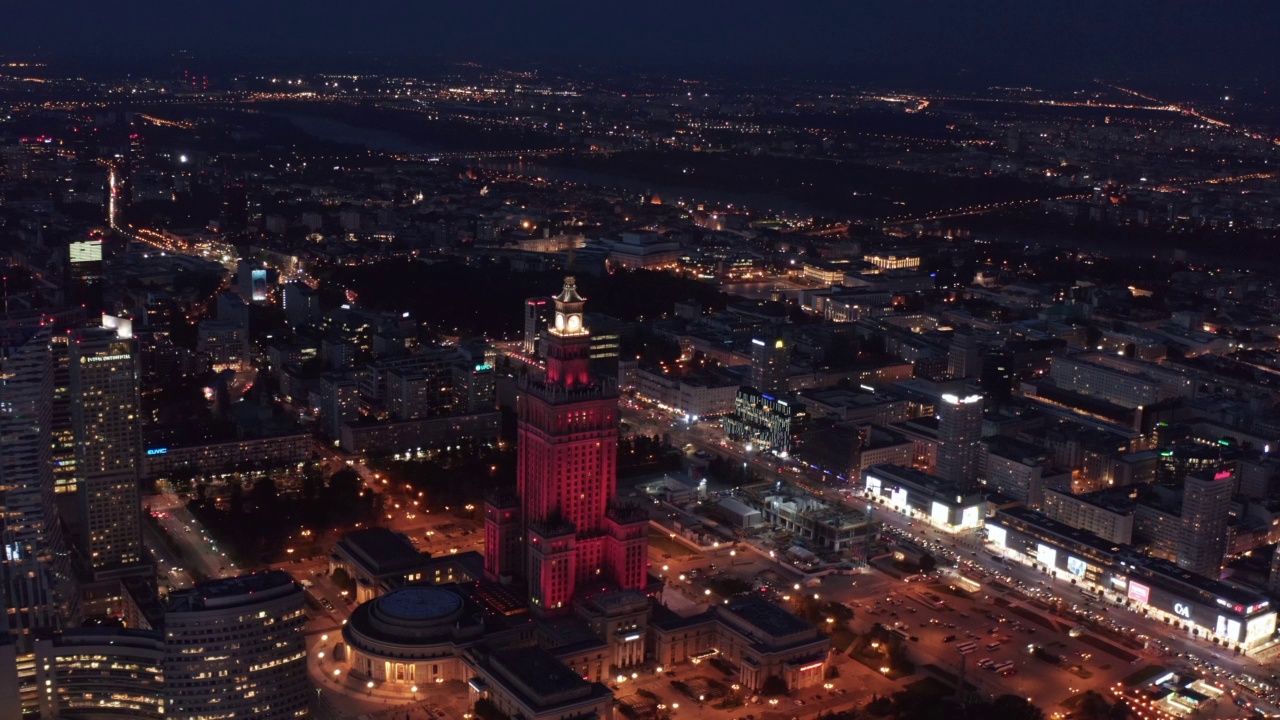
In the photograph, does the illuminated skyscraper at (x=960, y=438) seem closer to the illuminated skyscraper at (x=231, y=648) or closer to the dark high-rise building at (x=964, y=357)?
the dark high-rise building at (x=964, y=357)

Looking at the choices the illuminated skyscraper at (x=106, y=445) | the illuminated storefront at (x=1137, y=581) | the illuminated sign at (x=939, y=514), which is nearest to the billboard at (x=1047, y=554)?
the illuminated storefront at (x=1137, y=581)

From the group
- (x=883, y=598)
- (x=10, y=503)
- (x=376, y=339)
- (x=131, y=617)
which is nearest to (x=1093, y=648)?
(x=883, y=598)

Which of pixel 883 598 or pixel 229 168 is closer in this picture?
pixel 883 598

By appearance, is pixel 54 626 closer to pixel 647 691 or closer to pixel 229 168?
pixel 647 691

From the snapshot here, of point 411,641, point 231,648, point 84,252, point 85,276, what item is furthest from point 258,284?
point 231,648

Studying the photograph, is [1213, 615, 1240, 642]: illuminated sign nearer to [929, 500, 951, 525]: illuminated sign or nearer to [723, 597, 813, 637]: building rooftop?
[929, 500, 951, 525]: illuminated sign

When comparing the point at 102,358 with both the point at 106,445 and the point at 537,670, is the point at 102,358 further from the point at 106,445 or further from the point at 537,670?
the point at 537,670
